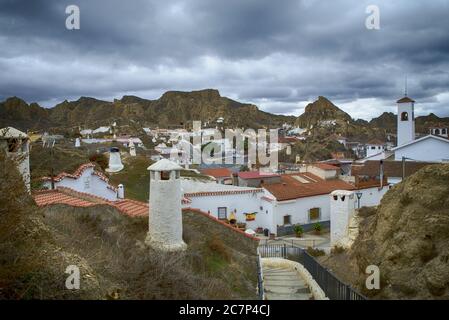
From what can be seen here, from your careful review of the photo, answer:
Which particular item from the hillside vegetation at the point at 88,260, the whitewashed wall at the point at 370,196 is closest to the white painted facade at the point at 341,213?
the hillside vegetation at the point at 88,260

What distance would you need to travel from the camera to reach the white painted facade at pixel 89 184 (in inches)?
688

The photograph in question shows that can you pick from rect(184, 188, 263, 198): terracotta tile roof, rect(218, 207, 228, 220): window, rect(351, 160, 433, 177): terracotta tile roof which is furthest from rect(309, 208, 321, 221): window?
rect(351, 160, 433, 177): terracotta tile roof

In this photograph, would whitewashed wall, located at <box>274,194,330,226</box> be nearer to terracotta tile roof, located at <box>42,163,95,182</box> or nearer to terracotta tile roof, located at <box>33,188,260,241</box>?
terracotta tile roof, located at <box>33,188,260,241</box>

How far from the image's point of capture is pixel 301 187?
3066 centimetres

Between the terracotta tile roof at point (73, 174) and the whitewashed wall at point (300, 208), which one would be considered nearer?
the terracotta tile roof at point (73, 174)

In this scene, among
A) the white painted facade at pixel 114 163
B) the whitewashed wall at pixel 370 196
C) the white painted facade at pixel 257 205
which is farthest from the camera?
the whitewashed wall at pixel 370 196

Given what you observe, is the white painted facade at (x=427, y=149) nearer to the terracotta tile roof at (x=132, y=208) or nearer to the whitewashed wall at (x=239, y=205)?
the whitewashed wall at (x=239, y=205)

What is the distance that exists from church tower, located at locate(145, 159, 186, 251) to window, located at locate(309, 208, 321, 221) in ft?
64.8

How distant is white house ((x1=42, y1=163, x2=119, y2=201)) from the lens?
17.2 meters

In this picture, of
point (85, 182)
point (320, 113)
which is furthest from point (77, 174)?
point (320, 113)

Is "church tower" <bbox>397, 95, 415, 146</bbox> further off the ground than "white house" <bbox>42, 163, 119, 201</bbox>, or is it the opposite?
"church tower" <bbox>397, 95, 415, 146</bbox>

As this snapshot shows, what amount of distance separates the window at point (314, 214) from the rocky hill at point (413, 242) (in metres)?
15.6

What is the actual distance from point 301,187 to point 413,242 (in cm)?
1930
